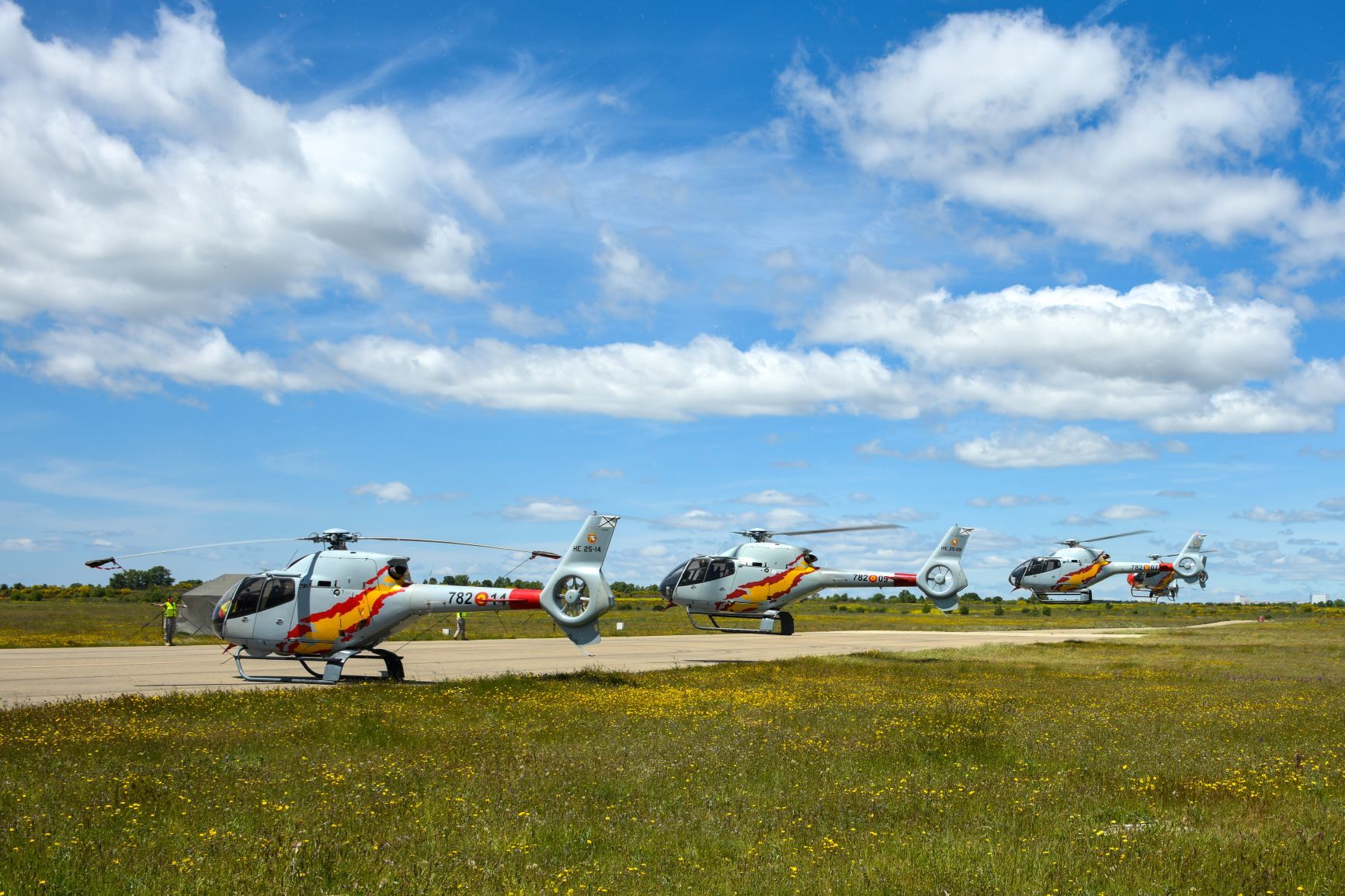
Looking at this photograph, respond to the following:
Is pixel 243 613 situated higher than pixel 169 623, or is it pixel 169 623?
pixel 243 613

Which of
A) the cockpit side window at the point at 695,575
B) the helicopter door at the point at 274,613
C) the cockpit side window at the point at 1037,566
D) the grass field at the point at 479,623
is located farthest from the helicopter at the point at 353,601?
the cockpit side window at the point at 1037,566

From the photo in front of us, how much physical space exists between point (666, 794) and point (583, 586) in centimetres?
1439

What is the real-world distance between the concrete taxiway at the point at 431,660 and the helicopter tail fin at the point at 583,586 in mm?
4168

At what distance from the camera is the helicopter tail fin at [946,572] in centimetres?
4319

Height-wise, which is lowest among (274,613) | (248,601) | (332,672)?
(332,672)

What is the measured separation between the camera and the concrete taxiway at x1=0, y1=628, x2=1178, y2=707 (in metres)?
26.1

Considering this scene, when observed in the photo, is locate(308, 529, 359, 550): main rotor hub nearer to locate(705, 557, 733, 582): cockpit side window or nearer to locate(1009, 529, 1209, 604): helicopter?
locate(705, 557, 733, 582): cockpit side window

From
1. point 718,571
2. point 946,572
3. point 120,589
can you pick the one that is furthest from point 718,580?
point 120,589

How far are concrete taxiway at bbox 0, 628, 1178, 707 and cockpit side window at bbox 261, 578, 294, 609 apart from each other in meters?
2.25

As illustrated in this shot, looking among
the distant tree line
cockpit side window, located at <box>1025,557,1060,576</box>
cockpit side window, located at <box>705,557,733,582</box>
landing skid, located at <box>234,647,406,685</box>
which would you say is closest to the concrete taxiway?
landing skid, located at <box>234,647,406,685</box>

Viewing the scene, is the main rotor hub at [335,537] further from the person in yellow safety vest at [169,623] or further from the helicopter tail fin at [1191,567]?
the helicopter tail fin at [1191,567]

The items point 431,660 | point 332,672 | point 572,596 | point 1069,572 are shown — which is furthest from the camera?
point 1069,572

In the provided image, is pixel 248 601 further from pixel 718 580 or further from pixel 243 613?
pixel 718 580

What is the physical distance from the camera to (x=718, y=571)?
39750 millimetres
